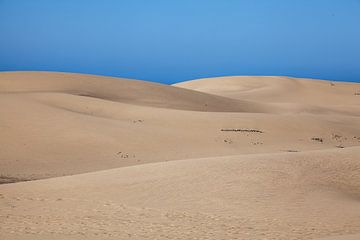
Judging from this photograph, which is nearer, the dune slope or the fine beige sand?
the dune slope

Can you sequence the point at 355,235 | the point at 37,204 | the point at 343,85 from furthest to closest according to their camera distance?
the point at 343,85 < the point at 37,204 < the point at 355,235

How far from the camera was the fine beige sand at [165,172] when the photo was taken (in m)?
9.96

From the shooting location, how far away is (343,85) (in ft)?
215

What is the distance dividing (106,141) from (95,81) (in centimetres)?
1757

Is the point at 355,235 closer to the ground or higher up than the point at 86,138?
closer to the ground

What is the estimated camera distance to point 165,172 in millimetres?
13422

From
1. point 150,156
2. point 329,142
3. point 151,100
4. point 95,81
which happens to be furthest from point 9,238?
point 95,81

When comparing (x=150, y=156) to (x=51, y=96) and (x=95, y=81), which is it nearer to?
(x=51, y=96)

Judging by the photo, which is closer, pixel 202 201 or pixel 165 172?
pixel 202 201

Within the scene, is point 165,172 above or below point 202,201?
above

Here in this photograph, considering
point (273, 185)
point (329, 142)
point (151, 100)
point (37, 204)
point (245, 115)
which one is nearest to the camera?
point (37, 204)

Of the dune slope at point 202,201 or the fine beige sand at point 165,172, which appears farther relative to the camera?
the fine beige sand at point 165,172

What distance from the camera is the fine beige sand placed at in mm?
9961

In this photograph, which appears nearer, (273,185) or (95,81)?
(273,185)
